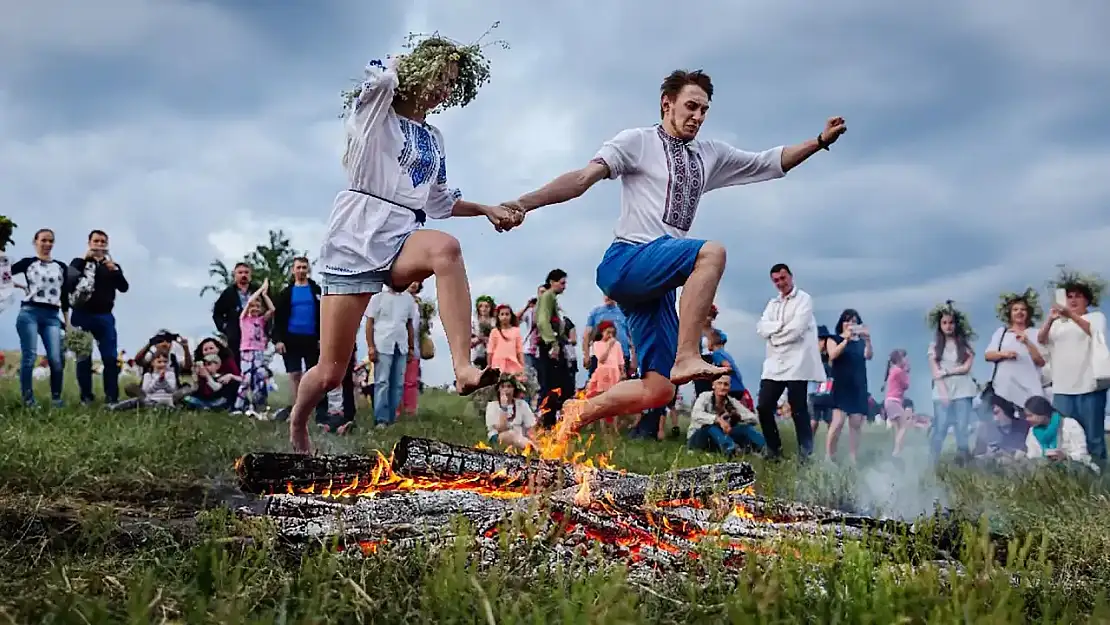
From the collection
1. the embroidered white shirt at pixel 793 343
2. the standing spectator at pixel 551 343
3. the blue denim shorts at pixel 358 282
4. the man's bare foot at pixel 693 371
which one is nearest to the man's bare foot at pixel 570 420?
the man's bare foot at pixel 693 371

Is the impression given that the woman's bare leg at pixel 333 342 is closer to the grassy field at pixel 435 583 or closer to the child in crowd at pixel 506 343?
the grassy field at pixel 435 583

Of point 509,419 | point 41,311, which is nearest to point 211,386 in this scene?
point 41,311

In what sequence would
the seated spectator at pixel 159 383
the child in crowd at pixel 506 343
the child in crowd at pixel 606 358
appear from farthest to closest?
the seated spectator at pixel 159 383 < the child in crowd at pixel 606 358 < the child in crowd at pixel 506 343

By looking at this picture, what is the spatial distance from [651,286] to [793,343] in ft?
14.1

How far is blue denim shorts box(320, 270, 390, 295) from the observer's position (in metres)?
5.09

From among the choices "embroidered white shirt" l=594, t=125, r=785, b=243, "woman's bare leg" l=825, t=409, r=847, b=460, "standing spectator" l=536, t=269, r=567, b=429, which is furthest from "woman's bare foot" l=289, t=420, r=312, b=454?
"woman's bare leg" l=825, t=409, r=847, b=460

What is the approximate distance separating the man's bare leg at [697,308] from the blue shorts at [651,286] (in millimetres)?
75

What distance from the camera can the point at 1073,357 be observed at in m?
8.68

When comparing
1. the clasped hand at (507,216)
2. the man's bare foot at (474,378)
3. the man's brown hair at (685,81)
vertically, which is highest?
the man's brown hair at (685,81)

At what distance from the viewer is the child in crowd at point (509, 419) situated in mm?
9031

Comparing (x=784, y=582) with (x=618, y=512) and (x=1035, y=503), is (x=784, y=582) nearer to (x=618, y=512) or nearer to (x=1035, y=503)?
(x=618, y=512)

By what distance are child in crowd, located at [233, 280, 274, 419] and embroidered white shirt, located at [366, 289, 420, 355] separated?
1623 millimetres

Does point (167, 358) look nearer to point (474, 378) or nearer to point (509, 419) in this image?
point (509, 419)

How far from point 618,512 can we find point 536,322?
7.72 metres
